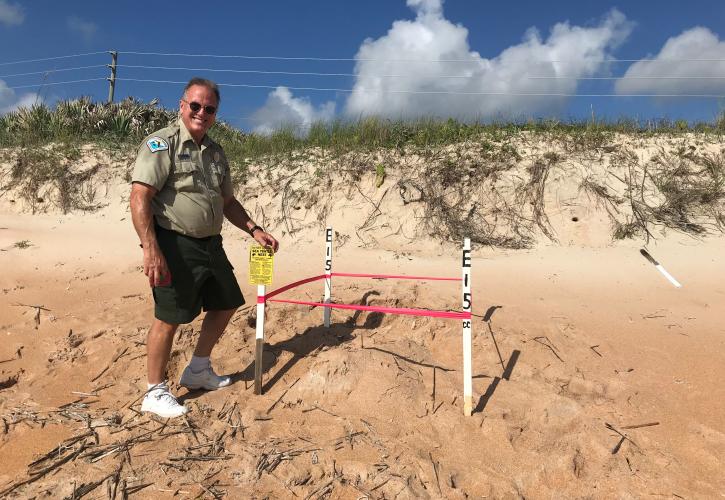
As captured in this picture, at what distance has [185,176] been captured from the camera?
9.09 ft

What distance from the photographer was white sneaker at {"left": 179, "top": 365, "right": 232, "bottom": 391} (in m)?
3.26

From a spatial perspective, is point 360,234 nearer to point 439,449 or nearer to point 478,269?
point 478,269

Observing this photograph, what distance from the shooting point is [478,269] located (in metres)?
6.32

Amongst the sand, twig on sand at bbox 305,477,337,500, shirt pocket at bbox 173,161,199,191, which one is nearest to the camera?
twig on sand at bbox 305,477,337,500

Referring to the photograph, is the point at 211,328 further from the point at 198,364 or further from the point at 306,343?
the point at 306,343

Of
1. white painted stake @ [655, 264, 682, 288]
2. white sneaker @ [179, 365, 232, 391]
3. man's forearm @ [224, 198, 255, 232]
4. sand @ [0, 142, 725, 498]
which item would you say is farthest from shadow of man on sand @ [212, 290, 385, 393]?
white painted stake @ [655, 264, 682, 288]

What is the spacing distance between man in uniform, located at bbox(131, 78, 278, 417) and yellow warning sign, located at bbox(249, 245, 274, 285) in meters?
0.23

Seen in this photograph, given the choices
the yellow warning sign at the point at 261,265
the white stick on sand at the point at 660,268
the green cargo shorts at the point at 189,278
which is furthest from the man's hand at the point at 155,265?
the white stick on sand at the point at 660,268

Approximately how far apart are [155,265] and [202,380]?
3.51 ft

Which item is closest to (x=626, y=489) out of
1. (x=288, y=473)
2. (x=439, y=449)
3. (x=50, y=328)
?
(x=439, y=449)

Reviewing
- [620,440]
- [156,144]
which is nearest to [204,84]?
[156,144]

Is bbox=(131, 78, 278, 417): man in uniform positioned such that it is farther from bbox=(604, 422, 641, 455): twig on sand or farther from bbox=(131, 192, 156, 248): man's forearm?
bbox=(604, 422, 641, 455): twig on sand

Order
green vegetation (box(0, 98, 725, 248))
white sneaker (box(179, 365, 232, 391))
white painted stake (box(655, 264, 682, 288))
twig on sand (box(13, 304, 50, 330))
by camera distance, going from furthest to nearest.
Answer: green vegetation (box(0, 98, 725, 248)) < white painted stake (box(655, 264, 682, 288)) < twig on sand (box(13, 304, 50, 330)) < white sneaker (box(179, 365, 232, 391))

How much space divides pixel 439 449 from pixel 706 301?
4043 mm
